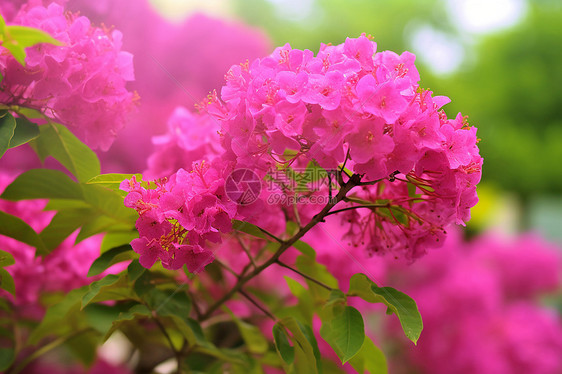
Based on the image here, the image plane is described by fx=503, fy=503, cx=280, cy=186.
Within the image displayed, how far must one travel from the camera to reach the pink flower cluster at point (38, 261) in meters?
0.67

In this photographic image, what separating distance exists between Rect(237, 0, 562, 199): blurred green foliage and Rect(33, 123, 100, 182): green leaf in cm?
392

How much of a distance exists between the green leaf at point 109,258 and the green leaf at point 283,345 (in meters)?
0.18

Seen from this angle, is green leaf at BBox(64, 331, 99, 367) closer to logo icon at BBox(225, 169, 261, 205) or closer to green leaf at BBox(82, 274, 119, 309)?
green leaf at BBox(82, 274, 119, 309)

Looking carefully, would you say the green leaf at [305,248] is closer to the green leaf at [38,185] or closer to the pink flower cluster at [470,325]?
the green leaf at [38,185]

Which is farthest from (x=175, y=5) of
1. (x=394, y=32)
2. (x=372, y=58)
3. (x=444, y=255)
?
(x=394, y=32)

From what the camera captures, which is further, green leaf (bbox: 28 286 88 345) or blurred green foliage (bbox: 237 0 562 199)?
blurred green foliage (bbox: 237 0 562 199)

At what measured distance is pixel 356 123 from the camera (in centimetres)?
41

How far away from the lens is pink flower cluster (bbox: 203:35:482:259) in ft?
1.35

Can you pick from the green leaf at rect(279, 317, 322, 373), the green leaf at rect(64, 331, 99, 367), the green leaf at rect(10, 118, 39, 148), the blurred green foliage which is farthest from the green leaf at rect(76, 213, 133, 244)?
the blurred green foliage

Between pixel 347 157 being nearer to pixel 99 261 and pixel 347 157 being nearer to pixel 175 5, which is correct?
pixel 99 261

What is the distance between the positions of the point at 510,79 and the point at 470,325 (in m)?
4.85

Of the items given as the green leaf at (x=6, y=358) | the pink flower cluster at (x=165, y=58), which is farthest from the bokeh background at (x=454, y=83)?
the green leaf at (x=6, y=358)

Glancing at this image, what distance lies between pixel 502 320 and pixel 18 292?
1.34 metres

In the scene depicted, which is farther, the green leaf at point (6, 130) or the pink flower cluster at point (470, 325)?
the pink flower cluster at point (470, 325)
